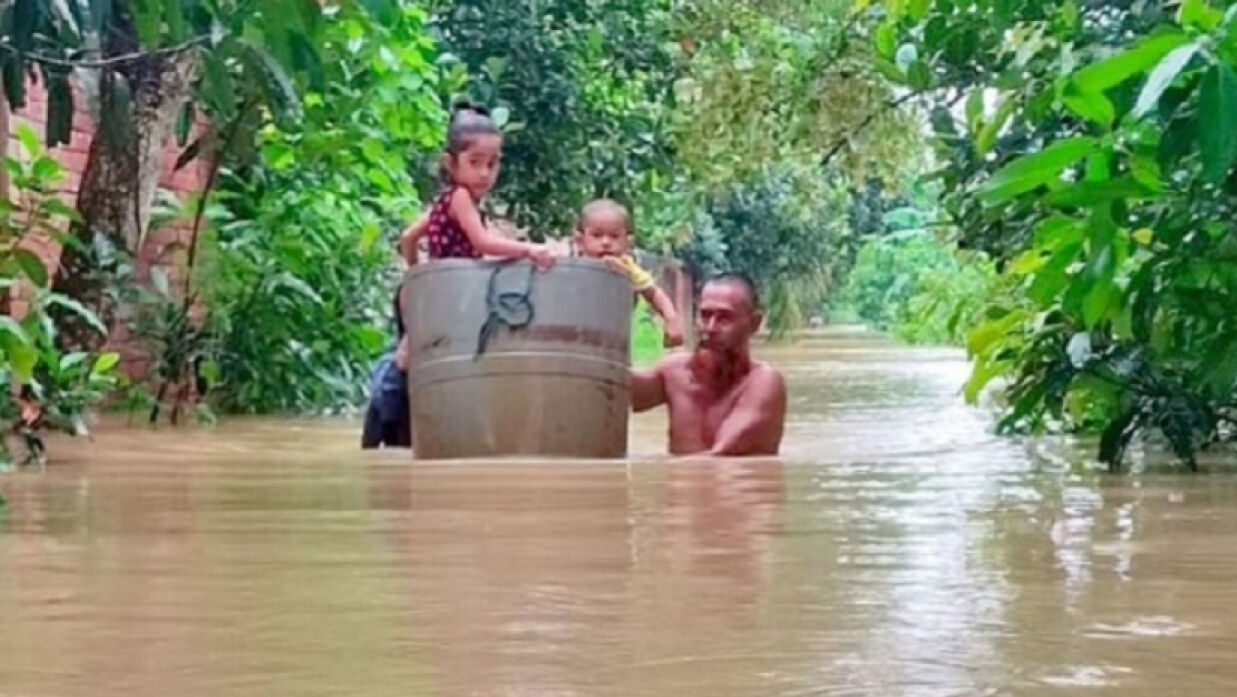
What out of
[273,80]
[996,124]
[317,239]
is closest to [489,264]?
[996,124]

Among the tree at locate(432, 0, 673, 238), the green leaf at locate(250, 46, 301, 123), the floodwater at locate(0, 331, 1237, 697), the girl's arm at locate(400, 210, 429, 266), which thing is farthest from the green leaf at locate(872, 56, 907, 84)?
the tree at locate(432, 0, 673, 238)

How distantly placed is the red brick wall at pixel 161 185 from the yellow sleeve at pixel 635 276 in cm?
233

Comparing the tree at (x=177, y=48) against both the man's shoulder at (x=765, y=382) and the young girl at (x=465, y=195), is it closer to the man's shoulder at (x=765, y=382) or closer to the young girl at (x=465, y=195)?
the young girl at (x=465, y=195)

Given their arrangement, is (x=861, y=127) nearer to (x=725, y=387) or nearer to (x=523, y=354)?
(x=725, y=387)

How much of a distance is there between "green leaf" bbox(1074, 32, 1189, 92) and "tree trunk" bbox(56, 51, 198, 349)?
6.25 m

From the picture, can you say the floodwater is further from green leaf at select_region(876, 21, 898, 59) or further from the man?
green leaf at select_region(876, 21, 898, 59)

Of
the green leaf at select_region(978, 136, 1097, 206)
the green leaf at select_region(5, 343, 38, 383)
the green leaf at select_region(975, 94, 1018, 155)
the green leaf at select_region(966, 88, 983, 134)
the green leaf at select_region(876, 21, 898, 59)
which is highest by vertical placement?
the green leaf at select_region(876, 21, 898, 59)

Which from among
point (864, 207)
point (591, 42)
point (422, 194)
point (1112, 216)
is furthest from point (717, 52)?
point (864, 207)

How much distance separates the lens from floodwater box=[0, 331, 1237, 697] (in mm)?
1858

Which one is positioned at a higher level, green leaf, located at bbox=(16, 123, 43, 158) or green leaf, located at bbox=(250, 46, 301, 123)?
green leaf, located at bbox=(16, 123, 43, 158)

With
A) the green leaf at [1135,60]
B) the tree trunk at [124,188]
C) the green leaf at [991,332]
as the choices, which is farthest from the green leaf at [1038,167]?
the tree trunk at [124,188]

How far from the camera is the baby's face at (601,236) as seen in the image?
6.80m

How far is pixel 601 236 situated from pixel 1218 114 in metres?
4.01

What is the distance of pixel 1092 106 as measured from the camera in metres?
3.52
